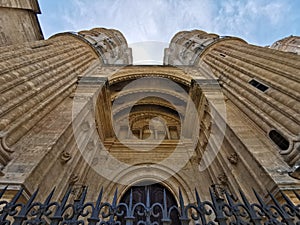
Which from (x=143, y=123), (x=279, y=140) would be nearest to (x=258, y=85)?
(x=279, y=140)

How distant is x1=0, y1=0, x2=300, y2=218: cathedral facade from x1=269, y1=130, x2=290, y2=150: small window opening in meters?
0.03

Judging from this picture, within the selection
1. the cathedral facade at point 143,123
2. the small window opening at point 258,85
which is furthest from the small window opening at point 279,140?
the small window opening at point 258,85

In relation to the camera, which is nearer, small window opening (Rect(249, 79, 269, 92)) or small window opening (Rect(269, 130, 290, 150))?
small window opening (Rect(269, 130, 290, 150))

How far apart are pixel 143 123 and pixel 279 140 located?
8.41 meters

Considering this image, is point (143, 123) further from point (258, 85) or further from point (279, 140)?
point (279, 140)

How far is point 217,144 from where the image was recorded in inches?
268

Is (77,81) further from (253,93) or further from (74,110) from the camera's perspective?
(253,93)

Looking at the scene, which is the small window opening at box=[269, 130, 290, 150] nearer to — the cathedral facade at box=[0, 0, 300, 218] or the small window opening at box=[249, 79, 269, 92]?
the cathedral facade at box=[0, 0, 300, 218]

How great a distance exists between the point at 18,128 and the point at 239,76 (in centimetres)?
790

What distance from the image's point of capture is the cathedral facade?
15.3ft

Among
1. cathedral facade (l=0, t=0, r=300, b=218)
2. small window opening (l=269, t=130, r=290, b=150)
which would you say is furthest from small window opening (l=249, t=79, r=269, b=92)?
small window opening (l=269, t=130, r=290, b=150)

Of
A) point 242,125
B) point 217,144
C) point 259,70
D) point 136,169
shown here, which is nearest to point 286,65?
point 259,70

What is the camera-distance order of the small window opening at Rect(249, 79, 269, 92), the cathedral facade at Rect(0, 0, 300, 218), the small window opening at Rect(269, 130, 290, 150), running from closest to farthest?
the cathedral facade at Rect(0, 0, 300, 218) < the small window opening at Rect(269, 130, 290, 150) < the small window opening at Rect(249, 79, 269, 92)

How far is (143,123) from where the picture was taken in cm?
1265
